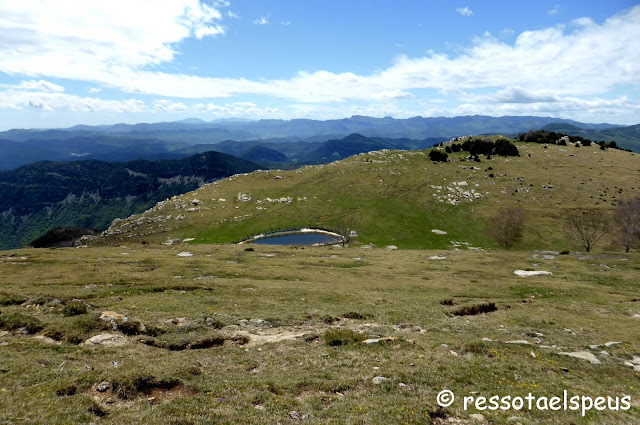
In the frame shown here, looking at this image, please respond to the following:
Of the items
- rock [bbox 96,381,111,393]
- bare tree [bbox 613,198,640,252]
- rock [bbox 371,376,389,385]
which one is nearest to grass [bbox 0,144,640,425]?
rock [bbox 96,381,111,393]

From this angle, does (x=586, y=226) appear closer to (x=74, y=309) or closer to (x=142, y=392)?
(x=142, y=392)

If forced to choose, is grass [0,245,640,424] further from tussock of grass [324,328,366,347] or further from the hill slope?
the hill slope

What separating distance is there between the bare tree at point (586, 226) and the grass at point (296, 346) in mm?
58450

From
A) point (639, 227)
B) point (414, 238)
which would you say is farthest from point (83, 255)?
point (639, 227)

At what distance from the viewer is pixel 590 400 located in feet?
Result: 60.2

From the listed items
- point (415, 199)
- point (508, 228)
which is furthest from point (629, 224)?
point (415, 199)

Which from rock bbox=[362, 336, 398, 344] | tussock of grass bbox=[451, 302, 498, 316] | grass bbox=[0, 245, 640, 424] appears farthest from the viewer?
tussock of grass bbox=[451, 302, 498, 316]

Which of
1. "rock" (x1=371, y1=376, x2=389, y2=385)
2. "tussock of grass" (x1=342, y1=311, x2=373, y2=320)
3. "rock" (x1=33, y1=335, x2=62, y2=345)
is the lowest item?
"tussock of grass" (x1=342, y1=311, x2=373, y2=320)

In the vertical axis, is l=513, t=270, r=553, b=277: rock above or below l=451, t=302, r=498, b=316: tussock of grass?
below

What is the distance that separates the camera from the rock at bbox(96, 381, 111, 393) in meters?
16.2

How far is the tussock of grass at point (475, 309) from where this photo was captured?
35.6 metres

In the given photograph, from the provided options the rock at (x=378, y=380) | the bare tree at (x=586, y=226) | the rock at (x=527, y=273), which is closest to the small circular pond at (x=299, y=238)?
the rock at (x=527, y=273)

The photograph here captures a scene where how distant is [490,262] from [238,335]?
2310 inches

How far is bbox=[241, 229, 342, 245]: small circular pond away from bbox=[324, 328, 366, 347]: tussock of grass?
91.3 m
